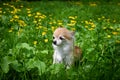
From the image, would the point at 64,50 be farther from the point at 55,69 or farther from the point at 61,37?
the point at 55,69

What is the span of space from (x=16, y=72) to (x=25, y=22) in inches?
204

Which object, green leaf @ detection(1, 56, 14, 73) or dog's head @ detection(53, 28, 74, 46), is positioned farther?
dog's head @ detection(53, 28, 74, 46)

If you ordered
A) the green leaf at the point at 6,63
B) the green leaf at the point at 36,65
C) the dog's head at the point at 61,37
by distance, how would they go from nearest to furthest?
1. the green leaf at the point at 6,63
2. the green leaf at the point at 36,65
3. the dog's head at the point at 61,37

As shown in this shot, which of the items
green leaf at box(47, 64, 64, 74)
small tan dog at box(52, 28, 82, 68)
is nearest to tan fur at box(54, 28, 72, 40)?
small tan dog at box(52, 28, 82, 68)

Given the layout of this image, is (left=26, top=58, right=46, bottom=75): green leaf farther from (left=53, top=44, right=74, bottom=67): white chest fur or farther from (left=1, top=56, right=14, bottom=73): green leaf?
(left=53, top=44, right=74, bottom=67): white chest fur

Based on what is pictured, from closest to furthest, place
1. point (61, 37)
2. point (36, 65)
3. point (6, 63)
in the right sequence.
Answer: point (6, 63)
point (36, 65)
point (61, 37)

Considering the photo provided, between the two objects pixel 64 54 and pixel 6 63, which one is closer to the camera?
pixel 6 63

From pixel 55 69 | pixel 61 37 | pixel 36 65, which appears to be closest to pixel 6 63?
pixel 36 65

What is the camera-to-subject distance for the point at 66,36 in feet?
17.5

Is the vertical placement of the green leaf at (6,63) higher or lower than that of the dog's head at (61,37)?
higher

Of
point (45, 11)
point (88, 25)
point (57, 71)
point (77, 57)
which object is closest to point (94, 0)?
point (45, 11)

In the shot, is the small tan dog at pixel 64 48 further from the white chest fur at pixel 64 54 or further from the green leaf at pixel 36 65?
the green leaf at pixel 36 65

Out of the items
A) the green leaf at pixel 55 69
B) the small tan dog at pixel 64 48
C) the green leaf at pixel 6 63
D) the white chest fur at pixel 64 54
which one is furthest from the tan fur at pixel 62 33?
the green leaf at pixel 6 63

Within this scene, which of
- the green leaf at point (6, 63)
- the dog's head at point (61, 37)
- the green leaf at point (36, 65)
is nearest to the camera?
the green leaf at point (6, 63)
